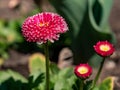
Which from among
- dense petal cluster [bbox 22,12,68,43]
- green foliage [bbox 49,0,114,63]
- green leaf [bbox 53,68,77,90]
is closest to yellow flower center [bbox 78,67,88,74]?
dense petal cluster [bbox 22,12,68,43]

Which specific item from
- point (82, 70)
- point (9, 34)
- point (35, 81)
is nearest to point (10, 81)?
point (35, 81)

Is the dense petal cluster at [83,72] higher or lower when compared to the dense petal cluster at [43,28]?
lower

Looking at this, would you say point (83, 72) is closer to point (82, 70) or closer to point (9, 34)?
point (82, 70)

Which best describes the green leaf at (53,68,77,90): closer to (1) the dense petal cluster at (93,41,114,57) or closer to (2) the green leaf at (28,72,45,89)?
(2) the green leaf at (28,72,45,89)

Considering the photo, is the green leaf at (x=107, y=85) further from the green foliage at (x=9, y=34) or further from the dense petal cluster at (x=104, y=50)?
the green foliage at (x=9, y=34)

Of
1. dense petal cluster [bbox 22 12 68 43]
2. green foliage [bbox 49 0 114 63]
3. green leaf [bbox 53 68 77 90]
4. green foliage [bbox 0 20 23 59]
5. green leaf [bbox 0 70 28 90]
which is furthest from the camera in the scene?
green foliage [bbox 0 20 23 59]

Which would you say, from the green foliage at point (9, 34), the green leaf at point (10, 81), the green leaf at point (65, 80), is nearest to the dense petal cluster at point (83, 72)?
the green leaf at point (65, 80)
